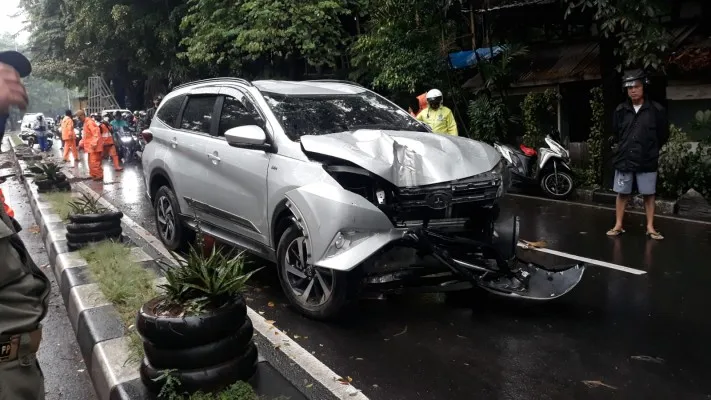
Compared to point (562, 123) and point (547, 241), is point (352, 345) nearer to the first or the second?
point (547, 241)

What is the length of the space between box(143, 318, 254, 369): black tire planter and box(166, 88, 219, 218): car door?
3.01 metres

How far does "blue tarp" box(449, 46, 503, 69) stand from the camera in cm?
1316

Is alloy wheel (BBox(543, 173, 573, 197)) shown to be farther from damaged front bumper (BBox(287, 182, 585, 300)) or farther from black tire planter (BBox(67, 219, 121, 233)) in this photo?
black tire planter (BBox(67, 219, 121, 233))

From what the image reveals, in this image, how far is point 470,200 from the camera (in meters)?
4.36

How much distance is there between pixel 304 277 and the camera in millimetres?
4625

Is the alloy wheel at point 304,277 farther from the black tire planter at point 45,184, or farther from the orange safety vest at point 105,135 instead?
the orange safety vest at point 105,135

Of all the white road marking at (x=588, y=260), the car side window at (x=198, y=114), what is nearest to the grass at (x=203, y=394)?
the car side window at (x=198, y=114)

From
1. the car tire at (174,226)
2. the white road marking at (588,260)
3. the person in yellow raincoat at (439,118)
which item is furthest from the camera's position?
the person in yellow raincoat at (439,118)

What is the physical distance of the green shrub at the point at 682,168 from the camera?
28.7 feet

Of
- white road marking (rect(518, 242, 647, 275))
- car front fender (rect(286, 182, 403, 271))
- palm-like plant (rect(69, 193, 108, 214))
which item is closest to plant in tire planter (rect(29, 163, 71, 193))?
palm-like plant (rect(69, 193, 108, 214))

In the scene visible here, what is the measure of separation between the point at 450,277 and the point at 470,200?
1.96ft

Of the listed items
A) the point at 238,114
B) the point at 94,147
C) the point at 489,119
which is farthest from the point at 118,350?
the point at 94,147

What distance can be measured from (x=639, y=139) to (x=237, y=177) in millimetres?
4603

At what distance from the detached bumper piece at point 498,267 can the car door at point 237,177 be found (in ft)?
4.97
